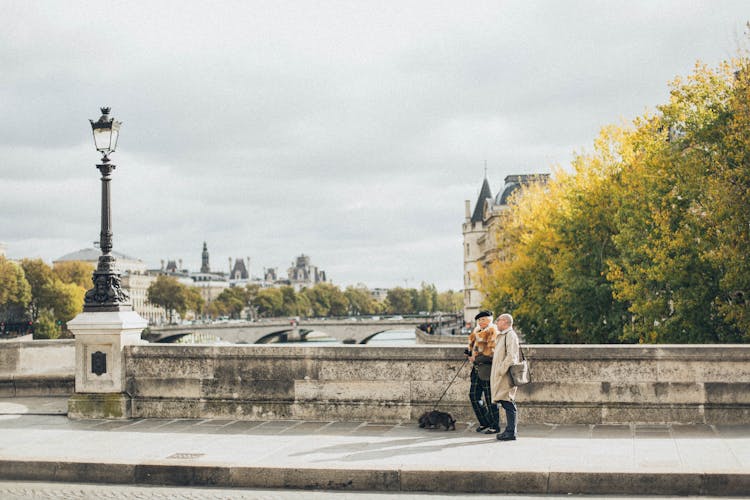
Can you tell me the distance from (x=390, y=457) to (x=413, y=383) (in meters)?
2.41

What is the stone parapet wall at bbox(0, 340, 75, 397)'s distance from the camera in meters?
14.3

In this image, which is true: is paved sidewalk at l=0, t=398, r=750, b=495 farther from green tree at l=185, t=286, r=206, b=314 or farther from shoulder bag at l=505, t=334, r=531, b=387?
green tree at l=185, t=286, r=206, b=314

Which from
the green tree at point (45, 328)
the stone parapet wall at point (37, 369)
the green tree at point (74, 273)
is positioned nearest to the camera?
the stone parapet wall at point (37, 369)

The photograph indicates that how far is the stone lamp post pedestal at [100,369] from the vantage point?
12.2m

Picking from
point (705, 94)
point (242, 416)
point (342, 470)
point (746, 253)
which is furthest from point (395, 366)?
point (705, 94)

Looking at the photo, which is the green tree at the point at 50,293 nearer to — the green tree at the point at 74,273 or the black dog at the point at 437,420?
the green tree at the point at 74,273

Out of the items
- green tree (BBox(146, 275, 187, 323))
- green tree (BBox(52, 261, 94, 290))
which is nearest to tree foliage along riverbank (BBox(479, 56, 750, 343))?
green tree (BBox(52, 261, 94, 290))

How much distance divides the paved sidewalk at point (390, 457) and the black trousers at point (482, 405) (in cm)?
26

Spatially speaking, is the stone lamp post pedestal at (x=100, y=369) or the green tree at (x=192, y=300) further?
the green tree at (x=192, y=300)

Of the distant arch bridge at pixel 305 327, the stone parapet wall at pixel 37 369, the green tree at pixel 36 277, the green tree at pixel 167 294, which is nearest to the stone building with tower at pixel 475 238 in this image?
the distant arch bridge at pixel 305 327

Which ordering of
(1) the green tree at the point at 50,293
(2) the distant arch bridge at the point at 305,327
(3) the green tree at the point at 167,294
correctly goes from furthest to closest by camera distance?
(3) the green tree at the point at 167,294
(2) the distant arch bridge at the point at 305,327
(1) the green tree at the point at 50,293

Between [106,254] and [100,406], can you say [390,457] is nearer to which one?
[100,406]

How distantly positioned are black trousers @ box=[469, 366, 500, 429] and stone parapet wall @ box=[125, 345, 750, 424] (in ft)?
1.96

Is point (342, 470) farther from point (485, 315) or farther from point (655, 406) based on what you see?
point (655, 406)
